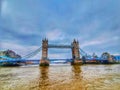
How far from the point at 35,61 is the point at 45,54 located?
8876 mm

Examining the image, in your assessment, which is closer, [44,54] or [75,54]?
[44,54]

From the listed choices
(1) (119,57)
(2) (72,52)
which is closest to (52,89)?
(2) (72,52)

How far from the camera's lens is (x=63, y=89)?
7.27m

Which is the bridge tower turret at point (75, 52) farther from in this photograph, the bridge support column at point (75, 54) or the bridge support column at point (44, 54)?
the bridge support column at point (44, 54)

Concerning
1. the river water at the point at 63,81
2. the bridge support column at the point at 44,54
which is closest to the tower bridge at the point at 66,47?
the bridge support column at the point at 44,54

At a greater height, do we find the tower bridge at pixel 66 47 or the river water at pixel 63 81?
the tower bridge at pixel 66 47

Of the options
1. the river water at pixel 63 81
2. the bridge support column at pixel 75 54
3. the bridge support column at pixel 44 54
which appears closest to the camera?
the river water at pixel 63 81

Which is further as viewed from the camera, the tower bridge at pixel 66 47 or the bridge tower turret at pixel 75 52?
the bridge tower turret at pixel 75 52

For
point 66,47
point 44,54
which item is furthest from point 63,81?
point 66,47

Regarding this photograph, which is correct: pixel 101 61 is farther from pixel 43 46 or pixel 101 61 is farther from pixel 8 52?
pixel 8 52

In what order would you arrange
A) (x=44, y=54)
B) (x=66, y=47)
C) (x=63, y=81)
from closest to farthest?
1. (x=63, y=81)
2. (x=44, y=54)
3. (x=66, y=47)

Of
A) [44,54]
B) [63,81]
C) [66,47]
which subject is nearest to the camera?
[63,81]

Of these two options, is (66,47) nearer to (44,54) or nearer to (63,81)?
(44,54)

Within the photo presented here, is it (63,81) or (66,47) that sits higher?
(66,47)
